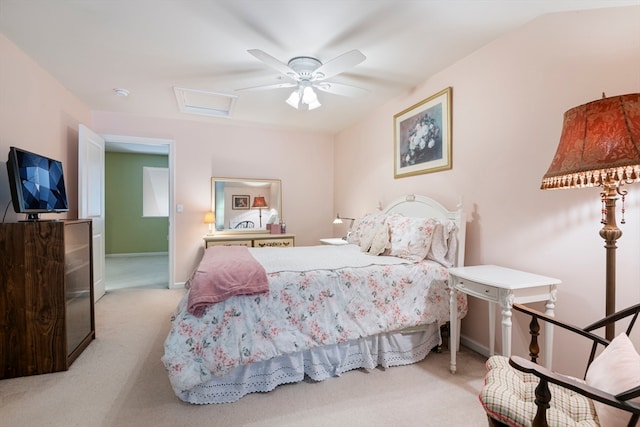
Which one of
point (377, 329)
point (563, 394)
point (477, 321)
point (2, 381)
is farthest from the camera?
point (477, 321)

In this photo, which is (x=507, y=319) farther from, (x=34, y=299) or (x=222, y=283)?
(x=34, y=299)

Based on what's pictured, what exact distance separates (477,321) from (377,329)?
37.4 inches

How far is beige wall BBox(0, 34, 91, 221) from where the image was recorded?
7.55 ft

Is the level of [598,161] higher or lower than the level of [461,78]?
lower

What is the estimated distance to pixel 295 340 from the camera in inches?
76.7

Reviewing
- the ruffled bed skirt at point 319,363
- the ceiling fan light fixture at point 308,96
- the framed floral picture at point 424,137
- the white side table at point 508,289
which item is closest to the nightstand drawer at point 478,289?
the white side table at point 508,289

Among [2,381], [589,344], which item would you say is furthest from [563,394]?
[2,381]

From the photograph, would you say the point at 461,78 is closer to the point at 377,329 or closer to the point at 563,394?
the point at 377,329

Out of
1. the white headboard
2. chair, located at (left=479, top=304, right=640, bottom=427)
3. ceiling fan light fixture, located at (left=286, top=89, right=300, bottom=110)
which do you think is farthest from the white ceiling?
chair, located at (left=479, top=304, right=640, bottom=427)

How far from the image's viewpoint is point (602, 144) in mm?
1225

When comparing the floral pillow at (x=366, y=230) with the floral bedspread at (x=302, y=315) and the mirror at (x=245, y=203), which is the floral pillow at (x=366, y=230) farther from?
the mirror at (x=245, y=203)

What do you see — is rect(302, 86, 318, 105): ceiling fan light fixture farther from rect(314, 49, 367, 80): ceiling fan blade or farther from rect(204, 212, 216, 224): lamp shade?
rect(204, 212, 216, 224): lamp shade

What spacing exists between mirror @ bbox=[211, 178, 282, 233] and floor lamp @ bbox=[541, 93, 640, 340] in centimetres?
383

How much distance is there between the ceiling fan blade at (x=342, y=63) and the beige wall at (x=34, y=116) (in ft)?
7.92
